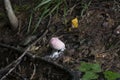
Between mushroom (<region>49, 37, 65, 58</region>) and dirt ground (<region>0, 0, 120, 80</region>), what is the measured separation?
0.06m

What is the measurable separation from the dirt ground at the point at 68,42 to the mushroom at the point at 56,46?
0.19 feet

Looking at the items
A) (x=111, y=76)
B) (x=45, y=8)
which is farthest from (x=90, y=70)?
(x=45, y=8)

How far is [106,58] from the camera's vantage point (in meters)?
2.89

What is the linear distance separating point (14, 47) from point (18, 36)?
0.70 ft

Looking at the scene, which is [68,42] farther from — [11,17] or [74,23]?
[11,17]

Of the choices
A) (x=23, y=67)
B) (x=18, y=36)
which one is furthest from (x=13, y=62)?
(x=18, y=36)

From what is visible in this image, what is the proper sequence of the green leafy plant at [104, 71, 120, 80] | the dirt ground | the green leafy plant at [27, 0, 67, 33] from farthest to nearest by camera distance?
the green leafy plant at [27, 0, 67, 33]
the dirt ground
the green leafy plant at [104, 71, 120, 80]

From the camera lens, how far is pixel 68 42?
3090 millimetres

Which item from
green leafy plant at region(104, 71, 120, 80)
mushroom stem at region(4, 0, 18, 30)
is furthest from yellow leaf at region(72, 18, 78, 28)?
green leafy plant at region(104, 71, 120, 80)

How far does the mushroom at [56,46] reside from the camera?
2920mm

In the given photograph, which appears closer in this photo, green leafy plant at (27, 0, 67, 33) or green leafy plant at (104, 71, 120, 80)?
green leafy plant at (104, 71, 120, 80)

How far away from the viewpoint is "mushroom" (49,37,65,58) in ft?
9.58

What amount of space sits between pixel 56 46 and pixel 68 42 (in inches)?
7.8

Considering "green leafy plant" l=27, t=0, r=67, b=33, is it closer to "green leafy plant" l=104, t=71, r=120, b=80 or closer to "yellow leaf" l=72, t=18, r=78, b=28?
"yellow leaf" l=72, t=18, r=78, b=28
